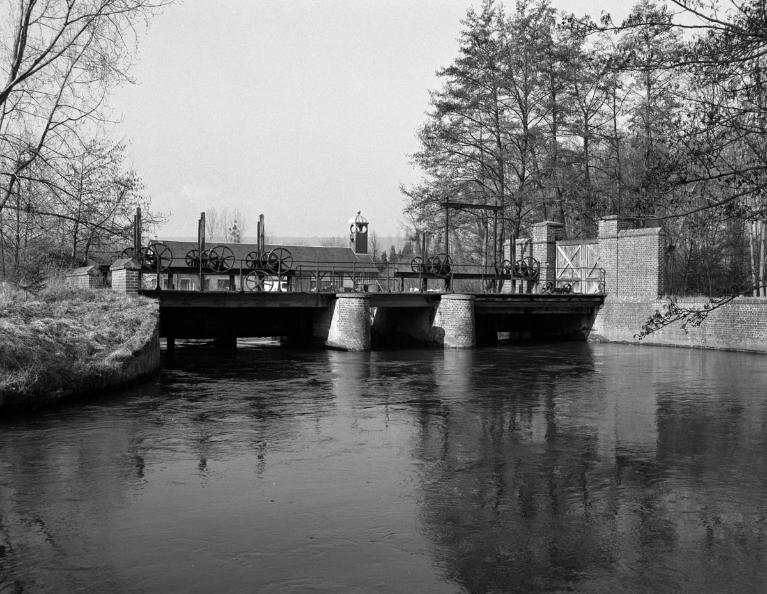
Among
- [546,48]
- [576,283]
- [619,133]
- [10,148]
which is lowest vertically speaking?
[576,283]

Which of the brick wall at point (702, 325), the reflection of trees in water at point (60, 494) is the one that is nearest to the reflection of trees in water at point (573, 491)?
the reflection of trees in water at point (60, 494)

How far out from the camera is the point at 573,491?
777 centimetres

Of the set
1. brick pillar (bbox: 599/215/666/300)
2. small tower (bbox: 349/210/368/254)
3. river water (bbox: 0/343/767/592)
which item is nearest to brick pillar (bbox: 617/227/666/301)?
brick pillar (bbox: 599/215/666/300)

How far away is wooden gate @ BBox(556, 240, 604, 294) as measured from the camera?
2930cm

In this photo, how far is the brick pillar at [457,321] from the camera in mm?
25219

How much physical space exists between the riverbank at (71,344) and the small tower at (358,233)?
40.0m

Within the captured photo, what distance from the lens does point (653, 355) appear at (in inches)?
915

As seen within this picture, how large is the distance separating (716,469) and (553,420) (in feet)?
11.1

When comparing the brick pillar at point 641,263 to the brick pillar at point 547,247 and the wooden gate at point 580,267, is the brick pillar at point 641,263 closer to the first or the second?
the wooden gate at point 580,267

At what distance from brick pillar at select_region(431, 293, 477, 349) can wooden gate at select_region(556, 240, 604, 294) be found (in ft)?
19.9

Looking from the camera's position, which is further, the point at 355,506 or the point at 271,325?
the point at 271,325

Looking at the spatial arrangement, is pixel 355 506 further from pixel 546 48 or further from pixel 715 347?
pixel 546 48

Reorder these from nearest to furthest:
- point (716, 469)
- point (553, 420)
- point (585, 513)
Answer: point (585, 513), point (716, 469), point (553, 420)

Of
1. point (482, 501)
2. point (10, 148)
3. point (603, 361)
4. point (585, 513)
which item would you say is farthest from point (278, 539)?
point (603, 361)
